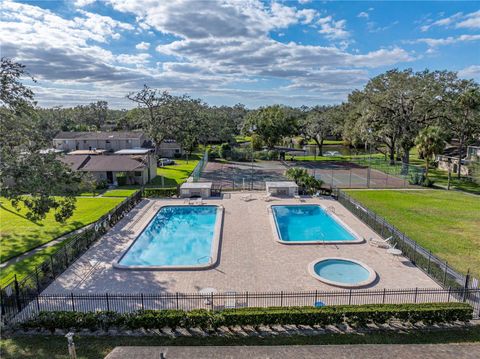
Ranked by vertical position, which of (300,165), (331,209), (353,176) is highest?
(300,165)

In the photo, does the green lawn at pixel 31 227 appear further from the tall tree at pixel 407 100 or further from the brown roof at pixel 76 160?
the tall tree at pixel 407 100

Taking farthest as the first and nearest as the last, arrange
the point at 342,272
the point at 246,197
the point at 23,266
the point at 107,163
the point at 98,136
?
the point at 98,136 < the point at 107,163 < the point at 246,197 < the point at 23,266 < the point at 342,272

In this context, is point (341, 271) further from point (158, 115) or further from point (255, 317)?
point (158, 115)

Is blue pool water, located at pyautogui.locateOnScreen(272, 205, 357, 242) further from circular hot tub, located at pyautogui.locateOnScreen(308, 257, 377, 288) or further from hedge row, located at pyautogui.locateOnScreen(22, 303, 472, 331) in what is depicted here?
hedge row, located at pyautogui.locateOnScreen(22, 303, 472, 331)

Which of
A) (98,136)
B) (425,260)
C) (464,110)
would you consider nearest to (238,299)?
(425,260)

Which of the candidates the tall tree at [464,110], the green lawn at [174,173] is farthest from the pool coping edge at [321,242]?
the tall tree at [464,110]
